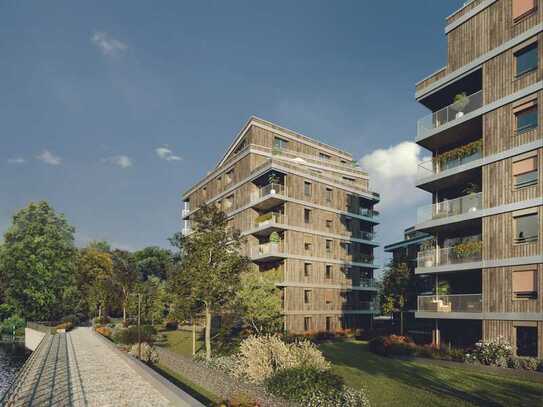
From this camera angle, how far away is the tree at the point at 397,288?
30281mm

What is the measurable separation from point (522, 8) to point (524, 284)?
1344 centimetres

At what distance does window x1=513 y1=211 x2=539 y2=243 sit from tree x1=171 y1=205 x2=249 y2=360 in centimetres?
1351

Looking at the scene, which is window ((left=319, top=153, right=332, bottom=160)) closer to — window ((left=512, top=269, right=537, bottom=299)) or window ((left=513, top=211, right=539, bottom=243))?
window ((left=513, top=211, right=539, bottom=243))

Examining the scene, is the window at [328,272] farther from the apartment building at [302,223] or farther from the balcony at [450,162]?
the balcony at [450,162]

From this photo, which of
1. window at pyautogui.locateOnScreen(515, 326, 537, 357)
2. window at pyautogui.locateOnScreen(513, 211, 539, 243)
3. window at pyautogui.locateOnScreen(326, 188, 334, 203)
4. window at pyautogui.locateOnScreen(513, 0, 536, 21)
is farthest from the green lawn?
window at pyautogui.locateOnScreen(326, 188, 334, 203)

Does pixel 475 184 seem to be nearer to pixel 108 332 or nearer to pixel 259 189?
pixel 259 189

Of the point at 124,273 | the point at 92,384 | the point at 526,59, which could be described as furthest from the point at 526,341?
the point at 124,273

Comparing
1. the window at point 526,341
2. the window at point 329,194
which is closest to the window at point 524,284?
the window at point 526,341

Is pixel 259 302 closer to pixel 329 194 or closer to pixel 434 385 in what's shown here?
pixel 434 385

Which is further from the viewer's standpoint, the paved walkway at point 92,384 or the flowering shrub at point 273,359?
the paved walkway at point 92,384

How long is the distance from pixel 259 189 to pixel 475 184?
21005mm

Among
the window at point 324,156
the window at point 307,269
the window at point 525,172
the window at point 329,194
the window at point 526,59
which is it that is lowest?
the window at point 307,269

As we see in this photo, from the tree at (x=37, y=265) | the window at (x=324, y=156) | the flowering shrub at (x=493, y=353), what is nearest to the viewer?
the flowering shrub at (x=493, y=353)

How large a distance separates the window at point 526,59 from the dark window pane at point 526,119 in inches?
76.4
